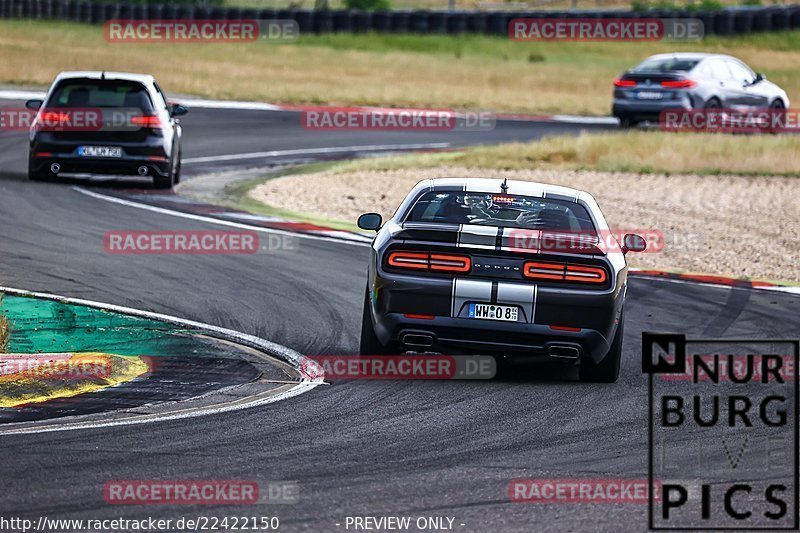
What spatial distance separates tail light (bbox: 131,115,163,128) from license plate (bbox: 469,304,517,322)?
10.9 m

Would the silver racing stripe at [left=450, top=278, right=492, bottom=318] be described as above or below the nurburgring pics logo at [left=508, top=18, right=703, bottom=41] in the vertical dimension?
above

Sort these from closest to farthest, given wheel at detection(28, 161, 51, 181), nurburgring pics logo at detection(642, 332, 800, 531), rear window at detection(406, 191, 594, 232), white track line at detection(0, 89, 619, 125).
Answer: nurburgring pics logo at detection(642, 332, 800, 531) → rear window at detection(406, 191, 594, 232) → wheel at detection(28, 161, 51, 181) → white track line at detection(0, 89, 619, 125)

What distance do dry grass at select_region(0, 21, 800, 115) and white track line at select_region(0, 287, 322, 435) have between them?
80.6 feet

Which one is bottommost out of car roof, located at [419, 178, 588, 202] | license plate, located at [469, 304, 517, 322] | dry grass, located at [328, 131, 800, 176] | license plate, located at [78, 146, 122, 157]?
dry grass, located at [328, 131, 800, 176]

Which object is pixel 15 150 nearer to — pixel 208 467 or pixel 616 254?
pixel 616 254

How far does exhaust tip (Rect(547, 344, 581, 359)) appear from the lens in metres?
9.26

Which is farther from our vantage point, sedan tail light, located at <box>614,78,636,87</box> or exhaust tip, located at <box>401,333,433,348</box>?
sedan tail light, located at <box>614,78,636,87</box>

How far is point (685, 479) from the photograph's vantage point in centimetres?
707

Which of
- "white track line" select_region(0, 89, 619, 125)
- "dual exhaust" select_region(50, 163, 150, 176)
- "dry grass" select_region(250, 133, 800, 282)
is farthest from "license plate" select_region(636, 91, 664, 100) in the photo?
"dual exhaust" select_region(50, 163, 150, 176)

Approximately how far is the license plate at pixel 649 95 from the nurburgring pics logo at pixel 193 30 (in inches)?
885

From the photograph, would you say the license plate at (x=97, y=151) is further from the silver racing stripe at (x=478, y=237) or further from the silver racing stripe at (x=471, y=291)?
the silver racing stripe at (x=471, y=291)

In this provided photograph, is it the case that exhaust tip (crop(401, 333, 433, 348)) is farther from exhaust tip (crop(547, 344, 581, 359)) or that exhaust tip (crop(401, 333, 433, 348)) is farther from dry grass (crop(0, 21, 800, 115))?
dry grass (crop(0, 21, 800, 115))

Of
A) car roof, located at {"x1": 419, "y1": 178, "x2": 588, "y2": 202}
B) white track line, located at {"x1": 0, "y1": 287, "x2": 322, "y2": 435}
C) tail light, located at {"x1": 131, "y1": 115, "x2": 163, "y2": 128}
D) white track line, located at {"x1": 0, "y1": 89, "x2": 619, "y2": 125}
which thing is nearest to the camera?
white track line, located at {"x1": 0, "y1": 287, "x2": 322, "y2": 435}

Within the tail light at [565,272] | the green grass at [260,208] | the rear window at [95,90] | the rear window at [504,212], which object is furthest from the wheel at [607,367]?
the rear window at [95,90]
